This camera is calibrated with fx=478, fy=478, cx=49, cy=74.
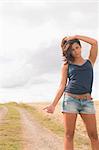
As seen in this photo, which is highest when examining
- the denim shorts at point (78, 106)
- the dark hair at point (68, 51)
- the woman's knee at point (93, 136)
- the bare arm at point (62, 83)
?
the dark hair at point (68, 51)

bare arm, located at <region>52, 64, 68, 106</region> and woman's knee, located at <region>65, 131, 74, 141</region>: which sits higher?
bare arm, located at <region>52, 64, 68, 106</region>

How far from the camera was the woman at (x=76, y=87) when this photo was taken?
317 inches

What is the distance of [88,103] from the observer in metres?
8.08

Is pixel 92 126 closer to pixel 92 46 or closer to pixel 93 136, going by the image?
pixel 93 136

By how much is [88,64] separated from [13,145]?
8058mm

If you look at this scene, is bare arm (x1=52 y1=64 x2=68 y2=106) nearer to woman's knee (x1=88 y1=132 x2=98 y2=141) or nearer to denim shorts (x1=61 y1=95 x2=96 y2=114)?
denim shorts (x1=61 y1=95 x2=96 y2=114)

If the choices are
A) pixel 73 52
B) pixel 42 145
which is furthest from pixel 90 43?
pixel 42 145

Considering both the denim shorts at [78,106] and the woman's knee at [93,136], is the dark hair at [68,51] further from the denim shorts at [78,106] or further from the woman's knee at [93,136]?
the woman's knee at [93,136]

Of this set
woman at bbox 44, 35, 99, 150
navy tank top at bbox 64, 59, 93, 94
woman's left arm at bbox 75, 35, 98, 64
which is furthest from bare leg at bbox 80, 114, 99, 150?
woman's left arm at bbox 75, 35, 98, 64

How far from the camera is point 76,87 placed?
807 centimetres

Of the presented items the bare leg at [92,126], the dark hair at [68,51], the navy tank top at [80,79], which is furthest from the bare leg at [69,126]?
the dark hair at [68,51]

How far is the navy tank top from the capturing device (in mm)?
8062

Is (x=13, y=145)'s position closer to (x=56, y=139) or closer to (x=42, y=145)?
(x=42, y=145)

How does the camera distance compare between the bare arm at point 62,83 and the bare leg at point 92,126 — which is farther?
the bare arm at point 62,83
